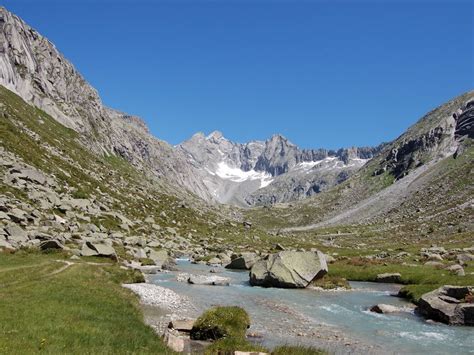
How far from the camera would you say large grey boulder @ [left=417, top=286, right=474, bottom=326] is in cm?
3150

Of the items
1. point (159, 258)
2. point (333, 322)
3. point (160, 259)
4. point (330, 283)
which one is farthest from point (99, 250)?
point (333, 322)

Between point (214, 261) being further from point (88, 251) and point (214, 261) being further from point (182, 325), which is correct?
point (182, 325)

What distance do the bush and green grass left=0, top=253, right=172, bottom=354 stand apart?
11.3ft

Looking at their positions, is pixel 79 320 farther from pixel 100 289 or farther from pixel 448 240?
pixel 448 240

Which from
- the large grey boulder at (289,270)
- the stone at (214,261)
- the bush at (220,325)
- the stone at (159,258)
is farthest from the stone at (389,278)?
the bush at (220,325)

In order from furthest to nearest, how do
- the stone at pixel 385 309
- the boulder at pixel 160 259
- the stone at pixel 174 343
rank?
1. the boulder at pixel 160 259
2. the stone at pixel 385 309
3. the stone at pixel 174 343

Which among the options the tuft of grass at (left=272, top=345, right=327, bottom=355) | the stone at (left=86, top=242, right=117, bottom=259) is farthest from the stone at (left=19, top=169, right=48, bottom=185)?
the tuft of grass at (left=272, top=345, right=327, bottom=355)

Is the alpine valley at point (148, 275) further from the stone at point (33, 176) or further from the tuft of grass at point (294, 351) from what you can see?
the stone at point (33, 176)

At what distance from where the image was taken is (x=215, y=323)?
84.9ft

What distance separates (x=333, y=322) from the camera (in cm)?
3192

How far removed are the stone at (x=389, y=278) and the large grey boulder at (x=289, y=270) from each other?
9.34 meters

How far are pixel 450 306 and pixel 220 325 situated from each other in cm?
1932

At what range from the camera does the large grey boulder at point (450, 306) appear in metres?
31.5

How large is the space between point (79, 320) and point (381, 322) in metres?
22.1
